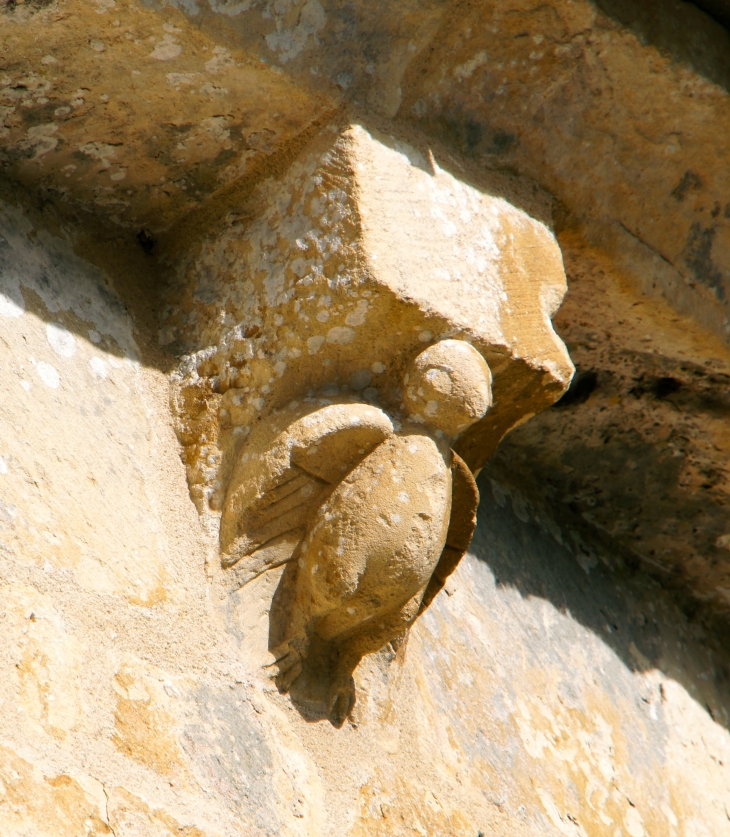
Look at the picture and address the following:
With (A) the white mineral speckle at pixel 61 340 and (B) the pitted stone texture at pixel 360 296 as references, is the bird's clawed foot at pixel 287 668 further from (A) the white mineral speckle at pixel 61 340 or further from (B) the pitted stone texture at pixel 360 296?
(A) the white mineral speckle at pixel 61 340

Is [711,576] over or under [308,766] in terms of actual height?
under

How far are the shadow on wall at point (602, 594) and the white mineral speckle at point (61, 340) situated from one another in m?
0.96

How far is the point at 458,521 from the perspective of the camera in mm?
1634

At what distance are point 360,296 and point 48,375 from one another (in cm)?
46

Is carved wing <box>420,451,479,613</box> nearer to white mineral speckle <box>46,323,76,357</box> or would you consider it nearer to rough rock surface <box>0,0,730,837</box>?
rough rock surface <box>0,0,730,837</box>

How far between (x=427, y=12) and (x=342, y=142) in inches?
9.0

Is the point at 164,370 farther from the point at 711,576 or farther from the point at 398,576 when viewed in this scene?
the point at 711,576

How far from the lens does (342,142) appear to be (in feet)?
5.04

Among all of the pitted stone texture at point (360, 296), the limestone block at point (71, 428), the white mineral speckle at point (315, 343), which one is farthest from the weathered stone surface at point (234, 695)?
the white mineral speckle at point (315, 343)

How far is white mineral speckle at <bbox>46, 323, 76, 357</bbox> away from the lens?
5.07ft

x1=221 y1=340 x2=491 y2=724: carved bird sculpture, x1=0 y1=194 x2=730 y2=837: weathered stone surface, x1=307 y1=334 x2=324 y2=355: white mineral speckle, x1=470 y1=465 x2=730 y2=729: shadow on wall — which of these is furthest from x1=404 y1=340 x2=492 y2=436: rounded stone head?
x1=470 y1=465 x2=730 y2=729: shadow on wall

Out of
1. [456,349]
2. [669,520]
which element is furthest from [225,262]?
[669,520]

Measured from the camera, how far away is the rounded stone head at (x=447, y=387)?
1484 mm

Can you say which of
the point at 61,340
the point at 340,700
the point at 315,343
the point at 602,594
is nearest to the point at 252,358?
the point at 315,343
